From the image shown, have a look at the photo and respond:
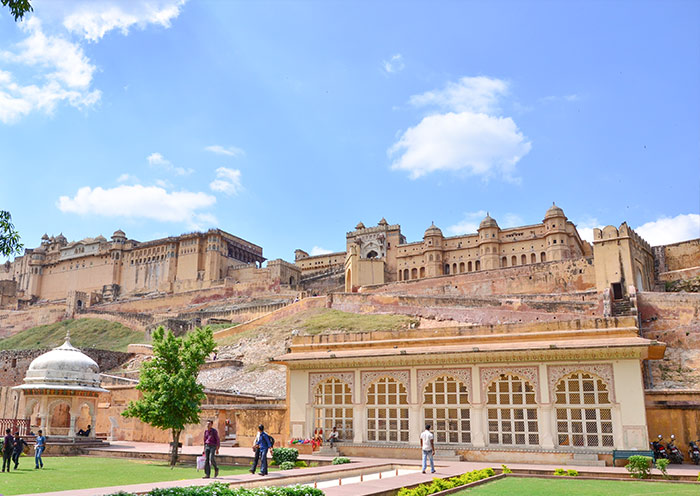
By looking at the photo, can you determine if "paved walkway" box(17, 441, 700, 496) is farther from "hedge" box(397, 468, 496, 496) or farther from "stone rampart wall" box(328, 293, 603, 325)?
"stone rampart wall" box(328, 293, 603, 325)

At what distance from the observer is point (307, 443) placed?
1878 cm

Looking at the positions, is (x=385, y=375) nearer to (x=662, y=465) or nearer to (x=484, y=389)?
(x=484, y=389)

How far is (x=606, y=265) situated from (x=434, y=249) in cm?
2598

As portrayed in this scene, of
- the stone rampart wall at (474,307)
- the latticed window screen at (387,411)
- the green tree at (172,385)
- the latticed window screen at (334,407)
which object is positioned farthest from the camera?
the stone rampart wall at (474,307)

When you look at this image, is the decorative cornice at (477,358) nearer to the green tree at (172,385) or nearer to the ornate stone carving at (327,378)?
the ornate stone carving at (327,378)

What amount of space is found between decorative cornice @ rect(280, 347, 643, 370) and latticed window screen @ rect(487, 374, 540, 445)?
668 mm

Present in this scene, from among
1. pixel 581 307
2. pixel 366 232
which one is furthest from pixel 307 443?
pixel 366 232

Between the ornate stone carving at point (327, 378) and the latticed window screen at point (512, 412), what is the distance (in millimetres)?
3995

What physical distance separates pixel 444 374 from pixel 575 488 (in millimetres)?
5957

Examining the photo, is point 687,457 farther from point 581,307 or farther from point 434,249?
point 434,249

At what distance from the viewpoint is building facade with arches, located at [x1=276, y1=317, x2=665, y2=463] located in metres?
15.9

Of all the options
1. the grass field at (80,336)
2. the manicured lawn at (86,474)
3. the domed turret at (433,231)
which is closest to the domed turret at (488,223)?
the domed turret at (433,231)

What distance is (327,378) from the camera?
19.2 meters

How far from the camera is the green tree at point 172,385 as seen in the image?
18.1 meters
